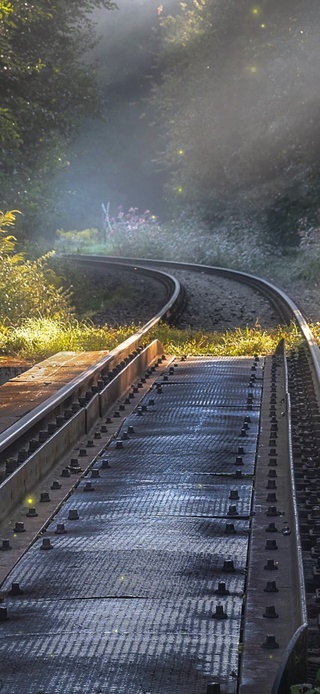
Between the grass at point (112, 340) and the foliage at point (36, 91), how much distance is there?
8.57 m

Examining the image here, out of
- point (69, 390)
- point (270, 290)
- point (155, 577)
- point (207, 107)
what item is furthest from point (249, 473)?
point (207, 107)

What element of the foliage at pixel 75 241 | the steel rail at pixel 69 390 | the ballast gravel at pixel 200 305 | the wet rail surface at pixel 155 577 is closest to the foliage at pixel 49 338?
the steel rail at pixel 69 390

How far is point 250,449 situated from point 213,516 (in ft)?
5.47

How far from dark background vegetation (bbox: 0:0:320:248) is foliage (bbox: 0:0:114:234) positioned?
1.5 inches

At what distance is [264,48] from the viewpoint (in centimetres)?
3816

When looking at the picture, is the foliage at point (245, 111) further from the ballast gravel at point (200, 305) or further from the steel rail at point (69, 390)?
the steel rail at point (69, 390)

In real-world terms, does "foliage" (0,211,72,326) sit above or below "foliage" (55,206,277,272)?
below

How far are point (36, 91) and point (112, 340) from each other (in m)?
14.6

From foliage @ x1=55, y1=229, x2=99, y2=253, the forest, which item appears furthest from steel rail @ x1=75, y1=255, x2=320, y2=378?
foliage @ x1=55, y1=229, x2=99, y2=253

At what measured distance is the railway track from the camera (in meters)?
3.74

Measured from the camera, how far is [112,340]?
46.0 ft

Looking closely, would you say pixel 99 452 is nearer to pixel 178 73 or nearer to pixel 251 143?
pixel 251 143

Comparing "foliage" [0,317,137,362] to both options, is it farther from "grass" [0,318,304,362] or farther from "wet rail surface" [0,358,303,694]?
"wet rail surface" [0,358,303,694]

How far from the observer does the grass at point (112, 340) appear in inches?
527
